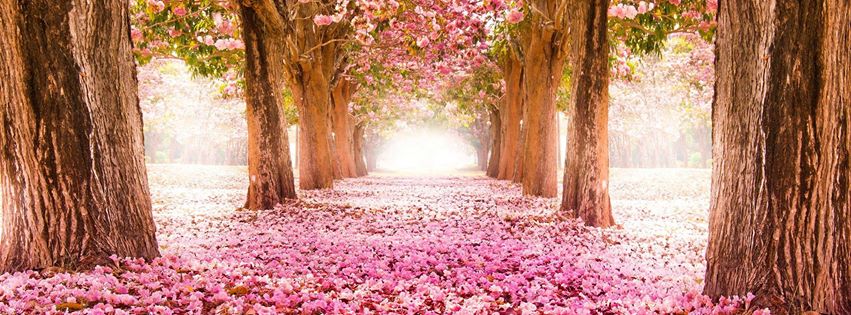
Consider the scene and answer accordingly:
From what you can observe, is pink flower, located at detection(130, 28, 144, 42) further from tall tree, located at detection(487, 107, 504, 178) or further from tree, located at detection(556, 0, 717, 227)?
tall tree, located at detection(487, 107, 504, 178)

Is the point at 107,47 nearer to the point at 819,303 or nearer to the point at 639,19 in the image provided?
the point at 819,303

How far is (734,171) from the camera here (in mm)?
5508

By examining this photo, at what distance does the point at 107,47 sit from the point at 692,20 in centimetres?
1319

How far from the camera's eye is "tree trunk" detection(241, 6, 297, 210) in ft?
47.3

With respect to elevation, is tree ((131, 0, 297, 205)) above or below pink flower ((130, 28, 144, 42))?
below

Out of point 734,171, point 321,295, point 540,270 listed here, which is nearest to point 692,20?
point 540,270

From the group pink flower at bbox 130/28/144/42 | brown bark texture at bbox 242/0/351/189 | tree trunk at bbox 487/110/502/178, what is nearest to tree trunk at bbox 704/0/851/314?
pink flower at bbox 130/28/144/42

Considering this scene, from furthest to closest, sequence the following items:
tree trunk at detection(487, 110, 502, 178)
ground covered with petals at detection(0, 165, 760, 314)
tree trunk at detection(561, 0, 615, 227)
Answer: tree trunk at detection(487, 110, 502, 178) → tree trunk at detection(561, 0, 615, 227) → ground covered with petals at detection(0, 165, 760, 314)

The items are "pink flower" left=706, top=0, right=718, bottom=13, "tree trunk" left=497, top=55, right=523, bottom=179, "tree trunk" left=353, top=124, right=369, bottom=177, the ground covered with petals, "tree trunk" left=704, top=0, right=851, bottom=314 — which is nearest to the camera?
"tree trunk" left=704, top=0, right=851, bottom=314

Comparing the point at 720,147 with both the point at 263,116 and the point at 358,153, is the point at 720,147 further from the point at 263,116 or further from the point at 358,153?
the point at 358,153

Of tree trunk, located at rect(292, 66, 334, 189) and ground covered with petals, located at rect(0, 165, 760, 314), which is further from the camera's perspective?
tree trunk, located at rect(292, 66, 334, 189)

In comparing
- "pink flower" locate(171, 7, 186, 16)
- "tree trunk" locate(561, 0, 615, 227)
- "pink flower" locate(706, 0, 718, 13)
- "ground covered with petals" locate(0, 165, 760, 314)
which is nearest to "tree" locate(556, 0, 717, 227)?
"tree trunk" locate(561, 0, 615, 227)

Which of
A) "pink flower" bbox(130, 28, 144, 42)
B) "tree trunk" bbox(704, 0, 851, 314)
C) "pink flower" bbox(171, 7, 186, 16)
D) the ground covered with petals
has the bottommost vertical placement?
the ground covered with petals

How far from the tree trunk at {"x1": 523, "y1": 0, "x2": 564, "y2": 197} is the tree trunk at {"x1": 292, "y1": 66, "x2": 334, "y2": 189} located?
7128mm
